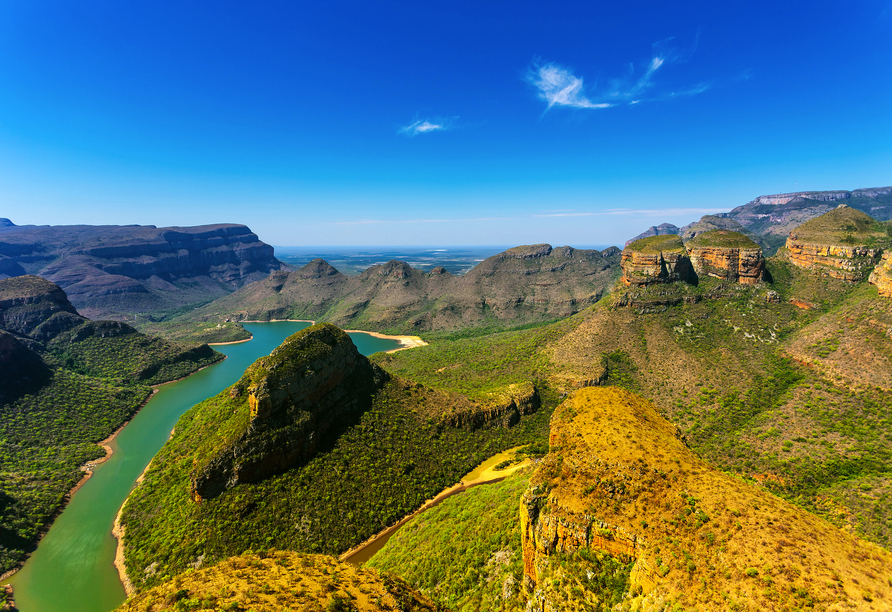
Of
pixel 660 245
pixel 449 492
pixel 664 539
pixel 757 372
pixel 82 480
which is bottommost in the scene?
pixel 82 480

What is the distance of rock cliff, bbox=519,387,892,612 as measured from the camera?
48.5 feet

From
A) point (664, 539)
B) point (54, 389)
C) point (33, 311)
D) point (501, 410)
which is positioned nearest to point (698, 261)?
point (501, 410)

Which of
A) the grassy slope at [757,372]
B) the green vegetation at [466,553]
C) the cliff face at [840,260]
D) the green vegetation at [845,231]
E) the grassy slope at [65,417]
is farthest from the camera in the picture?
the green vegetation at [845,231]

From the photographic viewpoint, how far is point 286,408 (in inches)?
1820

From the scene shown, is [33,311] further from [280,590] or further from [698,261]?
[698,261]

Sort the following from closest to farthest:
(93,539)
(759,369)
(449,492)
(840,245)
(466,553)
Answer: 1. (466,553)
2. (93,539)
3. (449,492)
4. (759,369)
5. (840,245)

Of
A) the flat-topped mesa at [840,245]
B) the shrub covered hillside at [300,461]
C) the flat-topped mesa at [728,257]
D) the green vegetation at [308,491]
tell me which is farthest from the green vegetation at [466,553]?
the flat-topped mesa at [840,245]

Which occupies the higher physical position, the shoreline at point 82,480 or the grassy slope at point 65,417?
the grassy slope at point 65,417

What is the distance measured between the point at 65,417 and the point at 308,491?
68414mm

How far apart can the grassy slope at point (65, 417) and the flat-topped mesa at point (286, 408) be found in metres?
29.2

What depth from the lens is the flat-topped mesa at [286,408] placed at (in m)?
42.0

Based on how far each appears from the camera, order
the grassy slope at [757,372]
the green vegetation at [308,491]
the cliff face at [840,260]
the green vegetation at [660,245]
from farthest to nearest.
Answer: the green vegetation at [660,245] → the cliff face at [840,260] → the grassy slope at [757,372] → the green vegetation at [308,491]

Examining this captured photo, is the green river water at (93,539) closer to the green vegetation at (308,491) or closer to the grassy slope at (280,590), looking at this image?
the green vegetation at (308,491)

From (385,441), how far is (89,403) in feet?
251
